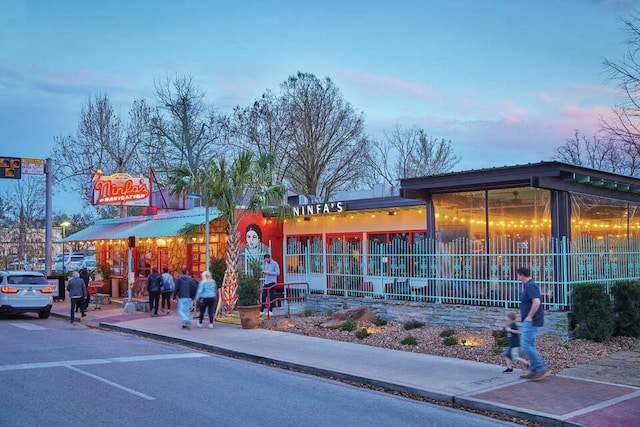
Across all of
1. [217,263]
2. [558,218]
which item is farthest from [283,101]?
[558,218]

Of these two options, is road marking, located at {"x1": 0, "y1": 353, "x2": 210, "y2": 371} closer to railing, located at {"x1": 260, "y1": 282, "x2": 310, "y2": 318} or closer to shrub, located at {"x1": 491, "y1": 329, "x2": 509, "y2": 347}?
railing, located at {"x1": 260, "y1": 282, "x2": 310, "y2": 318}

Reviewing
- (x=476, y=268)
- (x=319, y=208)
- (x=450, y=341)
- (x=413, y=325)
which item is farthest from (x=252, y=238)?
(x=450, y=341)

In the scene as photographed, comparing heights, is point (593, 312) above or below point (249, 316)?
above

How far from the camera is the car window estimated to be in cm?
2062

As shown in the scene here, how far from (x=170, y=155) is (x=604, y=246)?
3049cm

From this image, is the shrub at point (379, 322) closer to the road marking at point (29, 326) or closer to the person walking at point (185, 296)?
the person walking at point (185, 296)

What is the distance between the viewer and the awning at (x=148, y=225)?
78.4 ft

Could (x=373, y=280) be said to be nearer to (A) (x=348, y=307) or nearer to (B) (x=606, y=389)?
(A) (x=348, y=307)

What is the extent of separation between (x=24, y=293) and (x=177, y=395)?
14.2 meters

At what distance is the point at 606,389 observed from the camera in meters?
9.09

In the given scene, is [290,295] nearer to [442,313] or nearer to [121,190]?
[442,313]

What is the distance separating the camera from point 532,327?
9672mm

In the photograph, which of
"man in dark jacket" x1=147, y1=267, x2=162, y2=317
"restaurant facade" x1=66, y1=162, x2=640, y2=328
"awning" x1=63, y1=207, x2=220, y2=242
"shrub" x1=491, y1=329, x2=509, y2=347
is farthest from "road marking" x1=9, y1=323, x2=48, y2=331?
"shrub" x1=491, y1=329, x2=509, y2=347

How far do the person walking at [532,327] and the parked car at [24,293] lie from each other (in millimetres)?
17073
